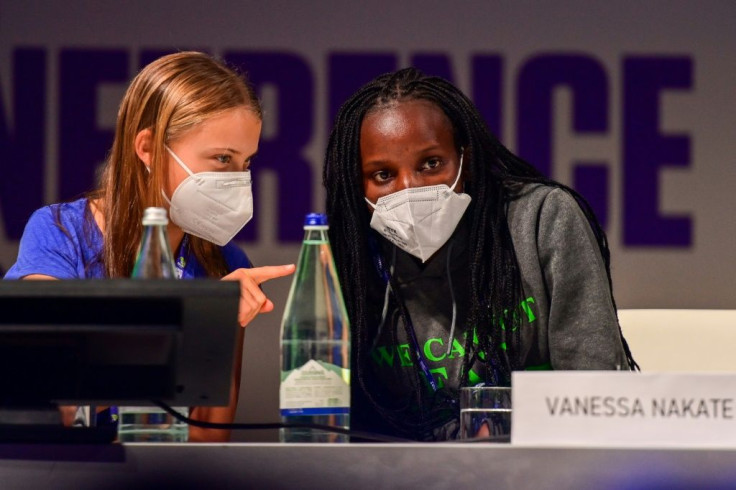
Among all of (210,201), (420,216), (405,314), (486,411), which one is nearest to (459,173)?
(420,216)

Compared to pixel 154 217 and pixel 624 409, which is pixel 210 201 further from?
pixel 624 409

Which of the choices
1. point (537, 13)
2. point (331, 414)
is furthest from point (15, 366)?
point (537, 13)

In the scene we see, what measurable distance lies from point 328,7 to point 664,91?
108cm

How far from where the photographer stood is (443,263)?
1582 millimetres

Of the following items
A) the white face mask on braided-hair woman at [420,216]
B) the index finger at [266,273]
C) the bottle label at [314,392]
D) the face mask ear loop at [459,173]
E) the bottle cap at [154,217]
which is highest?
the face mask ear loop at [459,173]

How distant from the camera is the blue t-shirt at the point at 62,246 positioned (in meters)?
1.53

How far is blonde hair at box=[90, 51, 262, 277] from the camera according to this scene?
5.32 feet

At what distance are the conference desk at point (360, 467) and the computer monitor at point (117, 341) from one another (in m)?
0.09

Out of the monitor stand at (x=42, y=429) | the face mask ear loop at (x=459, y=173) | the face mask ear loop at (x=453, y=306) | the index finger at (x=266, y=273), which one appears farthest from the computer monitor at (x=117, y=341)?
the face mask ear loop at (x=459, y=173)

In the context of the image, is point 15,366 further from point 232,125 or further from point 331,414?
point 232,125

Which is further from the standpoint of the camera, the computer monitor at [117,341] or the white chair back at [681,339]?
the white chair back at [681,339]

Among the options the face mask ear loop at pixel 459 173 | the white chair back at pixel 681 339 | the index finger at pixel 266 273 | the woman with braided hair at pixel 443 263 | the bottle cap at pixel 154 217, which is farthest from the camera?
the white chair back at pixel 681 339

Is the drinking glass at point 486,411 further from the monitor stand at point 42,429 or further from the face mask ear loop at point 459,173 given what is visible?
the face mask ear loop at point 459,173

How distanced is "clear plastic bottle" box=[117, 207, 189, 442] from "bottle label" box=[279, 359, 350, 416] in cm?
13
